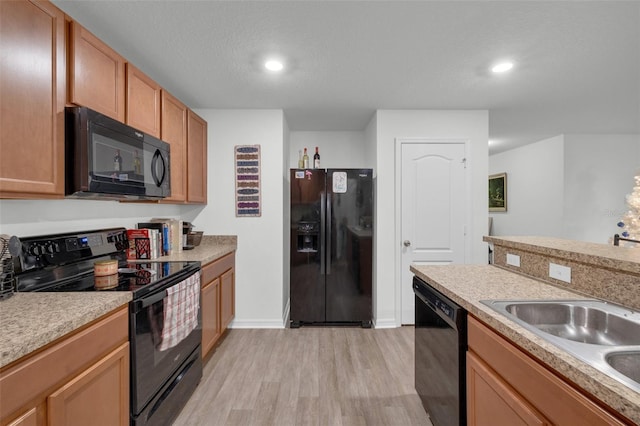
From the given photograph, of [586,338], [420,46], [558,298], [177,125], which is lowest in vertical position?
[586,338]

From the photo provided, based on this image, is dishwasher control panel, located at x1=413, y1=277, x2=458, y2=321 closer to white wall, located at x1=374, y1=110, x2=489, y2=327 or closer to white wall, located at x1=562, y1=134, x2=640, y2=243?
white wall, located at x1=374, y1=110, x2=489, y2=327

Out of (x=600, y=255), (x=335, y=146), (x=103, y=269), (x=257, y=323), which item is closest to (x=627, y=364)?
(x=600, y=255)

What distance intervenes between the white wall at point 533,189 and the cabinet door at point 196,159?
5.13m

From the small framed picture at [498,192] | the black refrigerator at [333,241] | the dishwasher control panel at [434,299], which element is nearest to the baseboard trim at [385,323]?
the black refrigerator at [333,241]

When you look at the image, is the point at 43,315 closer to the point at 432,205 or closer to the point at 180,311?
the point at 180,311

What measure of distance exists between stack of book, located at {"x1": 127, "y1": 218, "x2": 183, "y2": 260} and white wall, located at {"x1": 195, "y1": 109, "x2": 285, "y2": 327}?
0.56m

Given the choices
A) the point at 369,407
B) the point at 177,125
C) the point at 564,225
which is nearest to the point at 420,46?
the point at 177,125

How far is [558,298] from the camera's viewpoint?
3.96 ft

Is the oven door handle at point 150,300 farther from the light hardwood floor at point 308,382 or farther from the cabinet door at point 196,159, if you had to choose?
the cabinet door at point 196,159

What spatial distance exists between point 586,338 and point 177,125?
293 cm

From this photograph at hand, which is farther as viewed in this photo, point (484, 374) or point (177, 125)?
point (177, 125)

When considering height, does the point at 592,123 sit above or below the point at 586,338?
above

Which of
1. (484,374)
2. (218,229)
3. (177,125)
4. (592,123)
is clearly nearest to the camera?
(484,374)

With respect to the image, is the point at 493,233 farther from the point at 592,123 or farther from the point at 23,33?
the point at 23,33
